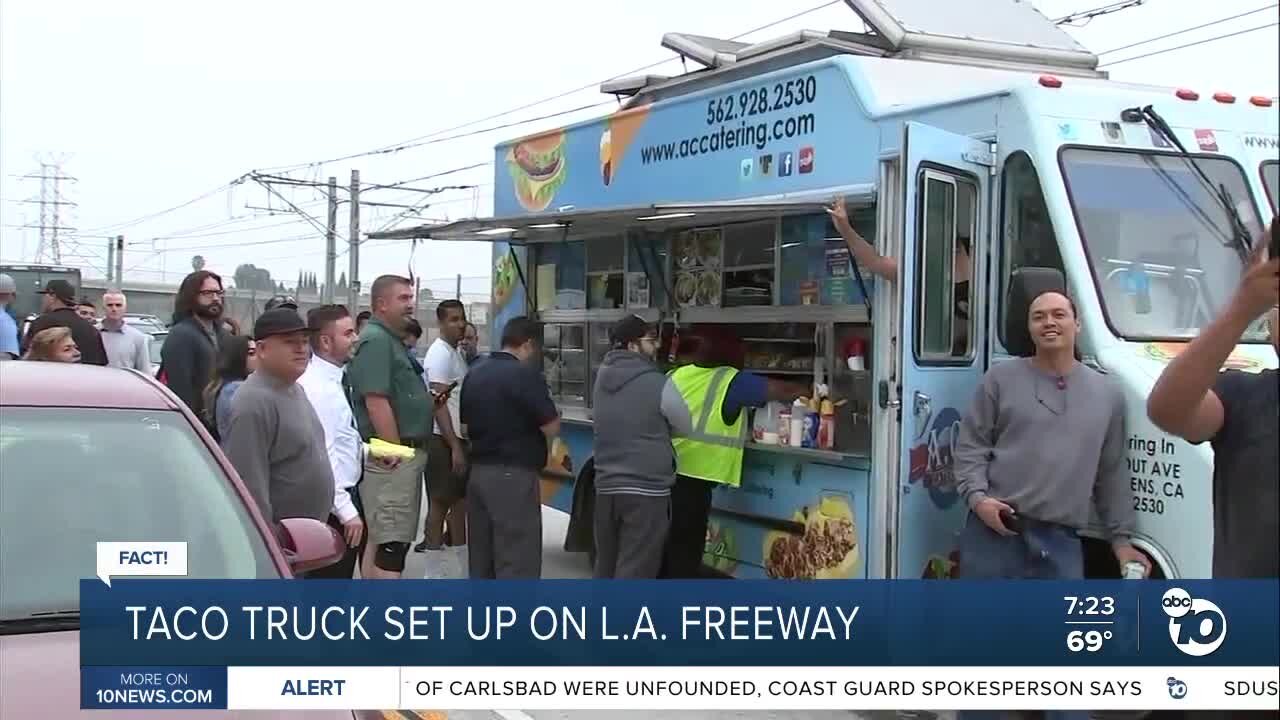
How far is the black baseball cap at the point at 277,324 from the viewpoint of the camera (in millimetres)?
4922

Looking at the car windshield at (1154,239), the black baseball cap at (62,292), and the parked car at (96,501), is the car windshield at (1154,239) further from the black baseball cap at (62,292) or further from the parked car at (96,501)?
the black baseball cap at (62,292)

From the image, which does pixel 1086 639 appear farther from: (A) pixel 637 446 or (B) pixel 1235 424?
(A) pixel 637 446

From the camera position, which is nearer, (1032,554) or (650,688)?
(650,688)

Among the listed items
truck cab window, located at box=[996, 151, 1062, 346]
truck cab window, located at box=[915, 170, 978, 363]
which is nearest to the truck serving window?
truck cab window, located at box=[996, 151, 1062, 346]

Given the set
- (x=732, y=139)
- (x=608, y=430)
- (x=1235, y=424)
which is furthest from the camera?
(x=732, y=139)

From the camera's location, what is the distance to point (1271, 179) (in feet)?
17.7

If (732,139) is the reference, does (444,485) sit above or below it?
below

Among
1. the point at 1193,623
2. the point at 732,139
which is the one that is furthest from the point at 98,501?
the point at 732,139

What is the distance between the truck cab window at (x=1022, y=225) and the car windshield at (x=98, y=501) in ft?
10.6

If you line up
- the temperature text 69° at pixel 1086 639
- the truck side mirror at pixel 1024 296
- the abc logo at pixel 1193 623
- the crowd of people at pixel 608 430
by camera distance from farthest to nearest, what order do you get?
the truck side mirror at pixel 1024 296 < the temperature text 69° at pixel 1086 639 < the abc logo at pixel 1193 623 < the crowd of people at pixel 608 430

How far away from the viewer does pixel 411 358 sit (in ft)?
20.9

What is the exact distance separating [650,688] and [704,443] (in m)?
2.86

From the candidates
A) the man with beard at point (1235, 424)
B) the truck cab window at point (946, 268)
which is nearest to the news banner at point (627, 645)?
the man with beard at point (1235, 424)

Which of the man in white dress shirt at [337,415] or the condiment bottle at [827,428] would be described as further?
the condiment bottle at [827,428]
